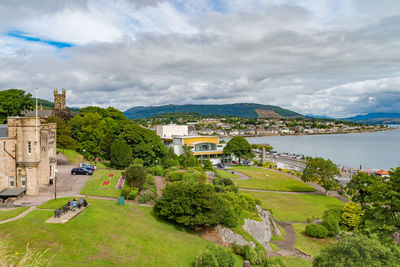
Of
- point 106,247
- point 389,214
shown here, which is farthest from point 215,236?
point 389,214

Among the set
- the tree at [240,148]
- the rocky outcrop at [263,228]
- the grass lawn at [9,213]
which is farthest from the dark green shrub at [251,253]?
the tree at [240,148]

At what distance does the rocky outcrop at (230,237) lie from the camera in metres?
26.2

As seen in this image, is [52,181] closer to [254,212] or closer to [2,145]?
[2,145]

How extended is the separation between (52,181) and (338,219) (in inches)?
1446

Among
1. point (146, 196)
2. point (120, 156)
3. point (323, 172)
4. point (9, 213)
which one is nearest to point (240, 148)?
point (323, 172)

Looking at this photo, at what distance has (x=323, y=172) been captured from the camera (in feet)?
175

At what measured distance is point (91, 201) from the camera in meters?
25.3

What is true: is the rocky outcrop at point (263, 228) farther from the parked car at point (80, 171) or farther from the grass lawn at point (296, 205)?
the parked car at point (80, 171)

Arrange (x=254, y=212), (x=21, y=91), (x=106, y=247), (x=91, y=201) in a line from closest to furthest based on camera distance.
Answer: (x=106, y=247) < (x=91, y=201) < (x=254, y=212) < (x=21, y=91)

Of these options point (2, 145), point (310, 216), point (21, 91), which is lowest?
point (310, 216)

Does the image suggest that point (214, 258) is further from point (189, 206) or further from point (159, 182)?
point (159, 182)

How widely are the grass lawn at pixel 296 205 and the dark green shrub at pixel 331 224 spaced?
15.7 feet

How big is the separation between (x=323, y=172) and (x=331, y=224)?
22368 mm

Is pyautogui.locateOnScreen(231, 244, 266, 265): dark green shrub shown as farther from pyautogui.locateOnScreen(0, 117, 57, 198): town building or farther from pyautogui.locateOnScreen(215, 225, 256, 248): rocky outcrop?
pyautogui.locateOnScreen(0, 117, 57, 198): town building
